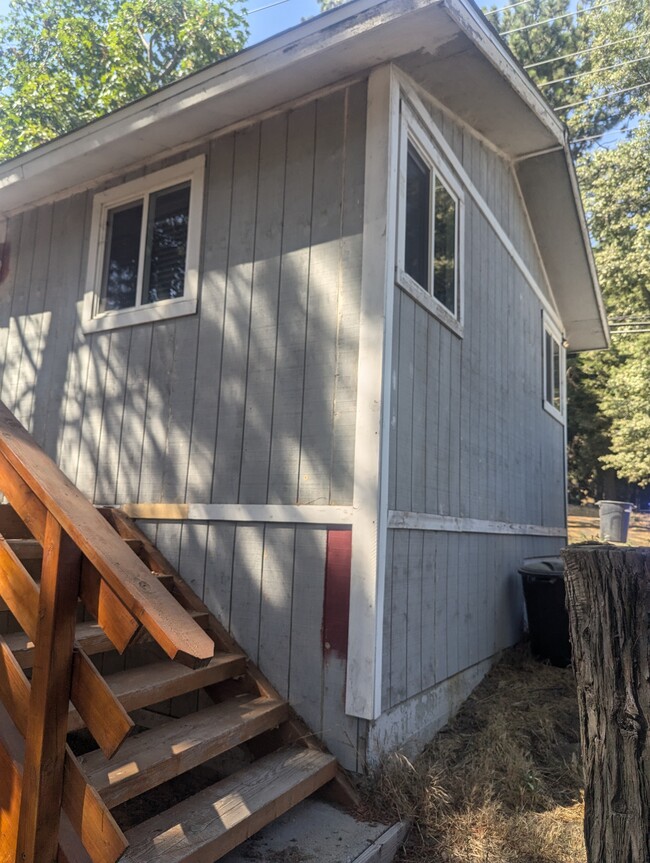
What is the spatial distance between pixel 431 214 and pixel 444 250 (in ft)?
1.14

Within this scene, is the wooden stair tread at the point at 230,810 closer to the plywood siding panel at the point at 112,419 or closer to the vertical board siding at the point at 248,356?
the vertical board siding at the point at 248,356

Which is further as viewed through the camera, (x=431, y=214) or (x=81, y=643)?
(x=431, y=214)

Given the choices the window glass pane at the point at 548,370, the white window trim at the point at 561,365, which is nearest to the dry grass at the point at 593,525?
the white window trim at the point at 561,365

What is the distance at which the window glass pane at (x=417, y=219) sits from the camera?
4.00m

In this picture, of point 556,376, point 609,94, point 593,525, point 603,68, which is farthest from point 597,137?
point 556,376

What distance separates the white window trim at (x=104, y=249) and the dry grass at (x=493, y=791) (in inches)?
120

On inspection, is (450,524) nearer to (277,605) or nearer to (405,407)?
(405,407)

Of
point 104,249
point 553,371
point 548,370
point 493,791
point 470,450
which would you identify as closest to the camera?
point 493,791

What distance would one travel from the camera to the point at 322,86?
152 inches

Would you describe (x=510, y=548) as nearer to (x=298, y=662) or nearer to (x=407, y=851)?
(x=298, y=662)

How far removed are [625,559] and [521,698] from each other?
299cm

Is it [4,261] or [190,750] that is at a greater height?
[4,261]

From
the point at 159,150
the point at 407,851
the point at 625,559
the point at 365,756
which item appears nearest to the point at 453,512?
the point at 365,756

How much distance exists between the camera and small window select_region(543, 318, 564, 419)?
7.62m
